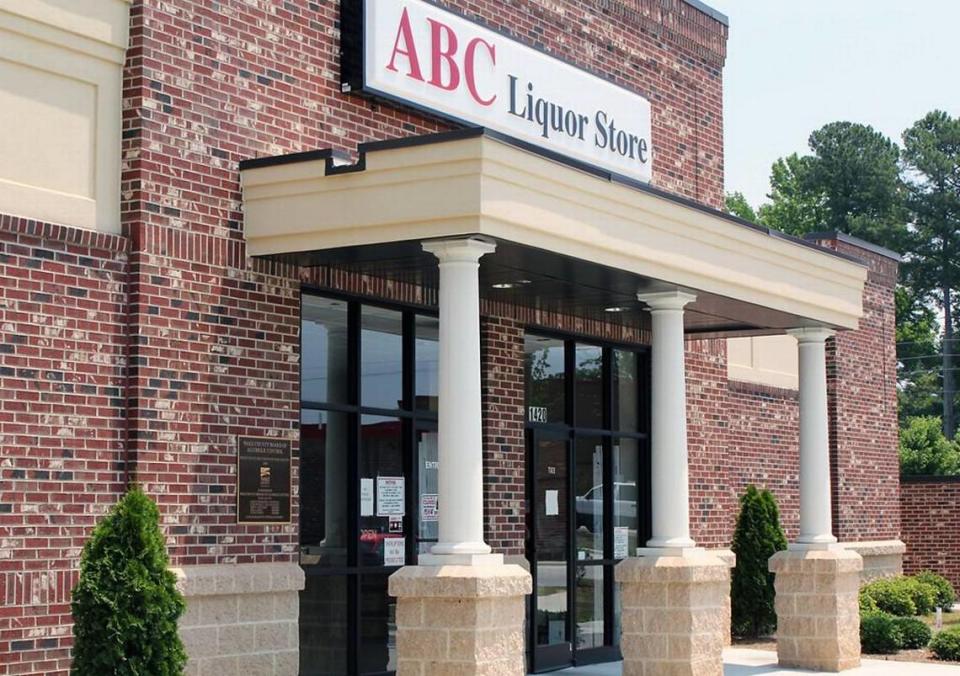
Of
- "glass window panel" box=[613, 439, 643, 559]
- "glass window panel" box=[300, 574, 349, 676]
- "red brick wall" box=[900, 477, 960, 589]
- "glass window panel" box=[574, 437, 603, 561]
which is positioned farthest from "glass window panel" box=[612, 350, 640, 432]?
"red brick wall" box=[900, 477, 960, 589]

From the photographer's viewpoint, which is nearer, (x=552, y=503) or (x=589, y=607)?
(x=552, y=503)

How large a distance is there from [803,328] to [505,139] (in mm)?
7535

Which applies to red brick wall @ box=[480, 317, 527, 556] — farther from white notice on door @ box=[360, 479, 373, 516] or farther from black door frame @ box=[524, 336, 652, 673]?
white notice on door @ box=[360, 479, 373, 516]

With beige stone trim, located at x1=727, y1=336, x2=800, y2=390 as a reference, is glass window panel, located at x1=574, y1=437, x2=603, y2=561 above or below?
below

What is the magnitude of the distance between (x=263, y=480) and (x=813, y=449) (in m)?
8.19

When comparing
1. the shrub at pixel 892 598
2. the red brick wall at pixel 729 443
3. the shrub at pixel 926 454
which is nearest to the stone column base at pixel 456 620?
the red brick wall at pixel 729 443

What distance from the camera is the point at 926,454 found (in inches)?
1665

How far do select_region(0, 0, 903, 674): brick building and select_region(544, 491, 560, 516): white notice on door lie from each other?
77 mm

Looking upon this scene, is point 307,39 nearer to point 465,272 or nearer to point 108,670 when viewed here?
point 465,272

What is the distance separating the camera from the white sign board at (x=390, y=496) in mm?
15289

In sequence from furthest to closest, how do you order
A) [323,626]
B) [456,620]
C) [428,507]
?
1. [428,507]
2. [323,626]
3. [456,620]

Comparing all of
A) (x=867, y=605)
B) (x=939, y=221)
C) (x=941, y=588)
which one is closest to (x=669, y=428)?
(x=867, y=605)

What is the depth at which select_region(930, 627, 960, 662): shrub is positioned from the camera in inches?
765

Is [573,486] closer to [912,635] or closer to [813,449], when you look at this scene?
[813,449]
